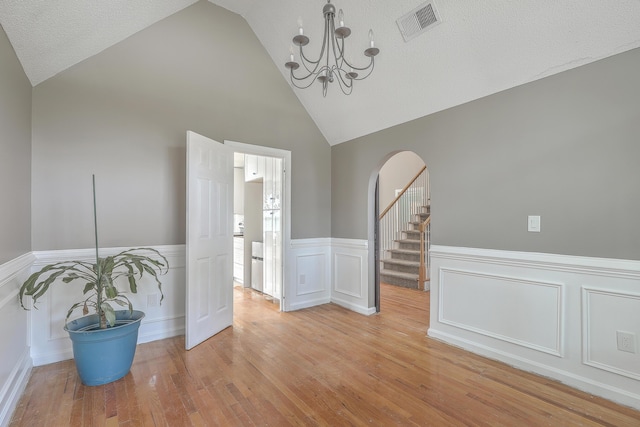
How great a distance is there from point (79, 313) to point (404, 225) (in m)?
5.50

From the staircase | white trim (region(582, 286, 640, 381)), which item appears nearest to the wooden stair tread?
the staircase

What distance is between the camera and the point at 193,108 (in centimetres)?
338

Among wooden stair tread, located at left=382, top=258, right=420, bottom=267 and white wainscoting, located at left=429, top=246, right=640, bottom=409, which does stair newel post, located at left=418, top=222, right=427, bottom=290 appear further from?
white wainscoting, located at left=429, top=246, right=640, bottom=409

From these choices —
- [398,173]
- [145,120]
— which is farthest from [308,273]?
[398,173]

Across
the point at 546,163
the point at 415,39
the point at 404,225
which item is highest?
the point at 415,39

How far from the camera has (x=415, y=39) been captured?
2.75 m

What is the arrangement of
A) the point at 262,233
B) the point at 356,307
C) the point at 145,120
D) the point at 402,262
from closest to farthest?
1. the point at 145,120
2. the point at 356,307
3. the point at 262,233
4. the point at 402,262

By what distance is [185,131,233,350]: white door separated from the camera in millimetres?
2885

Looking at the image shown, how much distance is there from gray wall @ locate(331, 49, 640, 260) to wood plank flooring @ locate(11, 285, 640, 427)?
1.06 metres

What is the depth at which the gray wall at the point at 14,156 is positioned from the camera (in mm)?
1925

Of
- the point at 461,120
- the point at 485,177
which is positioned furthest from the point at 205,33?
the point at 485,177

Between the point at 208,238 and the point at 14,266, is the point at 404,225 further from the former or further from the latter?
the point at 14,266

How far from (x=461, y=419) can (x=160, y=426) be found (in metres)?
1.82

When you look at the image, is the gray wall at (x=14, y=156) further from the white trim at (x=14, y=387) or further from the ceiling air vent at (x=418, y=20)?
the ceiling air vent at (x=418, y=20)
